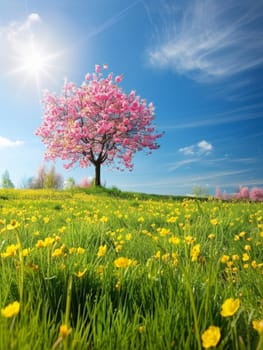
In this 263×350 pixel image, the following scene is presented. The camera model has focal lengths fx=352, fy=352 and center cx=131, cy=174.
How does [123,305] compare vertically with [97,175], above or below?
below

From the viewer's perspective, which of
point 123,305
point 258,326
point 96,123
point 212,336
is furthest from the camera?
point 96,123

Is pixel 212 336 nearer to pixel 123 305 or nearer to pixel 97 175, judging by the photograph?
pixel 123 305

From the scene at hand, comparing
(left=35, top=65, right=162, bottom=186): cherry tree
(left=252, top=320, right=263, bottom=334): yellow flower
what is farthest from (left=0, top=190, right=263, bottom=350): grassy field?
(left=35, top=65, right=162, bottom=186): cherry tree

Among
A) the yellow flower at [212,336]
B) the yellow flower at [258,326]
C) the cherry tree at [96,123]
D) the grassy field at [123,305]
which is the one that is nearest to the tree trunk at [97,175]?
the cherry tree at [96,123]

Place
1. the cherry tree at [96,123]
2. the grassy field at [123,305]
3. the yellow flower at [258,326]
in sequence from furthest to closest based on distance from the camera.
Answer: the cherry tree at [96,123], the grassy field at [123,305], the yellow flower at [258,326]

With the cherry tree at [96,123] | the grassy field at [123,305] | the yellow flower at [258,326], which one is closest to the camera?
the yellow flower at [258,326]

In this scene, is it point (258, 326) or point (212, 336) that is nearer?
point (212, 336)

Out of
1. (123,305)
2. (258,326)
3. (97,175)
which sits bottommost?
(123,305)

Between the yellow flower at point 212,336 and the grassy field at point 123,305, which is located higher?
the yellow flower at point 212,336

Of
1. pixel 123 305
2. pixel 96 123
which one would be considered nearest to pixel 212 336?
pixel 123 305

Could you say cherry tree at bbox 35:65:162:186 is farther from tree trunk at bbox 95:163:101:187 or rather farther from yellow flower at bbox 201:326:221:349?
yellow flower at bbox 201:326:221:349

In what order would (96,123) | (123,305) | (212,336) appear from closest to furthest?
(212,336)
(123,305)
(96,123)

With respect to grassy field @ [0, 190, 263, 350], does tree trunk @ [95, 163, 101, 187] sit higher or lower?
higher

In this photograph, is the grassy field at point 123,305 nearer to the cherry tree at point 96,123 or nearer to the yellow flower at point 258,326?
the yellow flower at point 258,326
